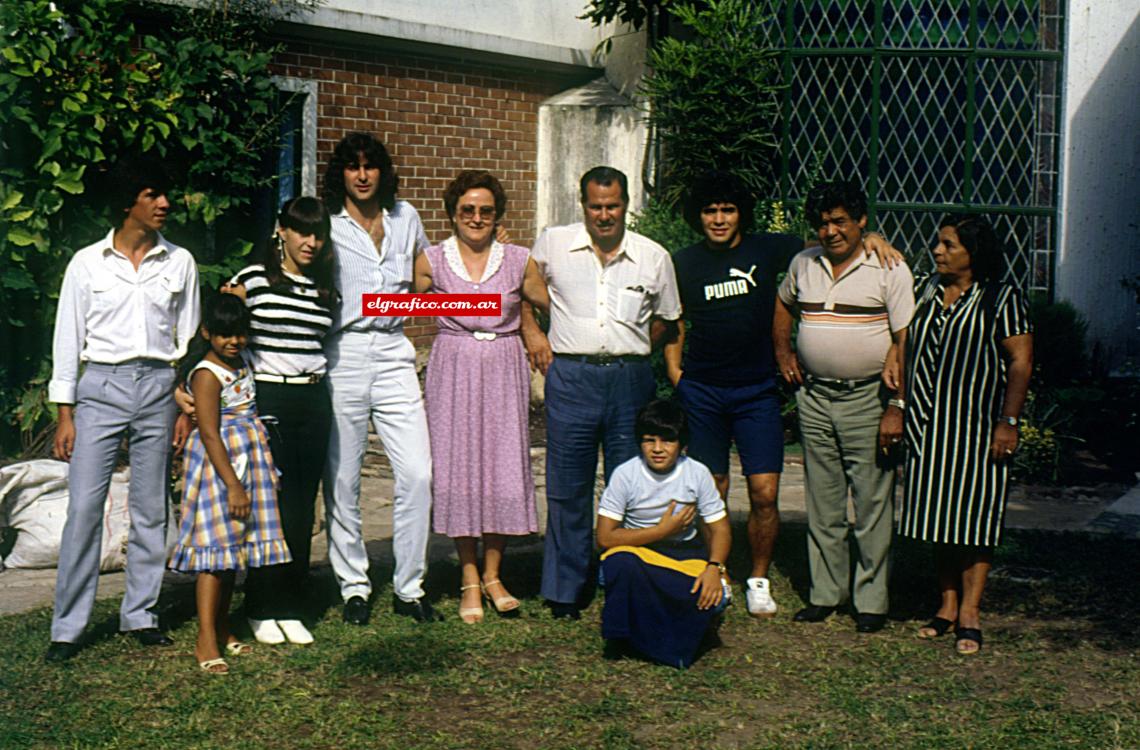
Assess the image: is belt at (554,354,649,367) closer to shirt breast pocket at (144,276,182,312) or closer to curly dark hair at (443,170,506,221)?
curly dark hair at (443,170,506,221)

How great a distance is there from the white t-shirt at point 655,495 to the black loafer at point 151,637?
1.73 meters

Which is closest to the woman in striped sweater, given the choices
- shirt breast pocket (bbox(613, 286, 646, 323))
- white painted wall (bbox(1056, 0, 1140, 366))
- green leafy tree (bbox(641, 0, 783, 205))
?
shirt breast pocket (bbox(613, 286, 646, 323))

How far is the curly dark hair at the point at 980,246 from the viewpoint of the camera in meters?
5.57

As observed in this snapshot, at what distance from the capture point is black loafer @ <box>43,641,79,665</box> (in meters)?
5.38

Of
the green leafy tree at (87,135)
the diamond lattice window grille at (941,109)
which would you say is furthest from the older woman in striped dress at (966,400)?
the diamond lattice window grille at (941,109)

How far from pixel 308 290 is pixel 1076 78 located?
23.8 feet

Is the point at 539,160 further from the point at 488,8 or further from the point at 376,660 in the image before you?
the point at 376,660

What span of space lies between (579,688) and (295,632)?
3.92 ft

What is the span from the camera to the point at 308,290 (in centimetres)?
562

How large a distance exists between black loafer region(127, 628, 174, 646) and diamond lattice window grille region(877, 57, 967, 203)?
23.6ft

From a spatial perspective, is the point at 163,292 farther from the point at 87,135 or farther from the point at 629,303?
the point at 87,135

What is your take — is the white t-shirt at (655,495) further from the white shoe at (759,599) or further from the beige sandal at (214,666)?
the beige sandal at (214,666)

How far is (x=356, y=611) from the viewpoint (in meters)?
5.95

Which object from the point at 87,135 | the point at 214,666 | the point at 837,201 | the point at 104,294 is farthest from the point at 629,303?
the point at 87,135
